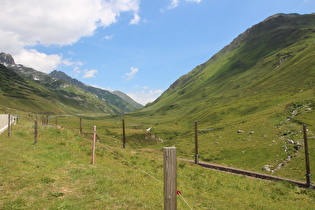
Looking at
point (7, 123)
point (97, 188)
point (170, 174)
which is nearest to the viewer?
point (170, 174)

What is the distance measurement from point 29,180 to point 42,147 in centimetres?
1065

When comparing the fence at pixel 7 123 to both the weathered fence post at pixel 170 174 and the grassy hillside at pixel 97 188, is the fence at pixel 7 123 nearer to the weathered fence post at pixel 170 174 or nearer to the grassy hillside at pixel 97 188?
the grassy hillside at pixel 97 188

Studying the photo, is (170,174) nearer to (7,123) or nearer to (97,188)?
(97,188)

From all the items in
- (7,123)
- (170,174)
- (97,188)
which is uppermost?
(7,123)

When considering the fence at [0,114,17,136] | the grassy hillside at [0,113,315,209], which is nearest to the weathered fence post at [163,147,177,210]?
the grassy hillside at [0,113,315,209]

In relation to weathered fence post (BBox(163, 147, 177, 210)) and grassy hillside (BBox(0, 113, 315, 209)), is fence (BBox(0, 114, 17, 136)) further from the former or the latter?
weathered fence post (BBox(163, 147, 177, 210))

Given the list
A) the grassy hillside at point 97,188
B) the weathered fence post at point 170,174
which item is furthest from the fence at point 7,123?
the weathered fence post at point 170,174

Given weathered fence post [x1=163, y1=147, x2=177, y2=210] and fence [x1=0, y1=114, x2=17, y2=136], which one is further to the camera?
fence [x1=0, y1=114, x2=17, y2=136]

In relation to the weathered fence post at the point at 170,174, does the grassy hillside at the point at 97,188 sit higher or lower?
lower

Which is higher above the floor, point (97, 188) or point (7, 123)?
point (7, 123)

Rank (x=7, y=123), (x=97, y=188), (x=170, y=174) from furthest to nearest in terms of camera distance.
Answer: (x=7, y=123), (x=97, y=188), (x=170, y=174)

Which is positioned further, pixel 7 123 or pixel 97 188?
pixel 7 123

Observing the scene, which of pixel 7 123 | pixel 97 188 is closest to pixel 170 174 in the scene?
pixel 97 188

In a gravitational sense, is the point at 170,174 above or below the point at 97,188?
above
